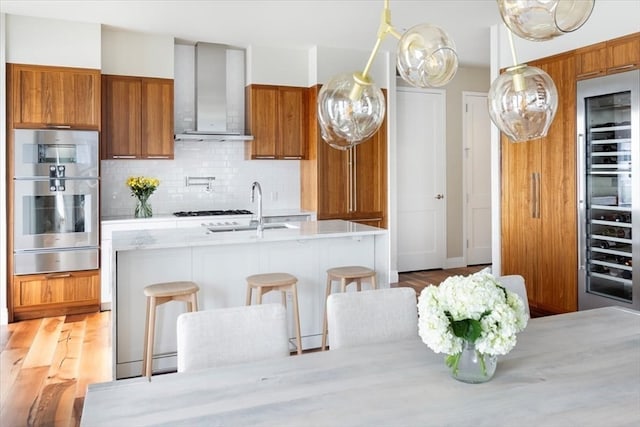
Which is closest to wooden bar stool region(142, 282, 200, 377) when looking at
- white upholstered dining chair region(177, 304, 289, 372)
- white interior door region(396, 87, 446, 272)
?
white upholstered dining chair region(177, 304, 289, 372)

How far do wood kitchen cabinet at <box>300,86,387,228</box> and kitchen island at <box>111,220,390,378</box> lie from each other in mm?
1771

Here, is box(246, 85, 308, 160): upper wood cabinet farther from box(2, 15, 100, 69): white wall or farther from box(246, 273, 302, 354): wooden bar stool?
box(246, 273, 302, 354): wooden bar stool

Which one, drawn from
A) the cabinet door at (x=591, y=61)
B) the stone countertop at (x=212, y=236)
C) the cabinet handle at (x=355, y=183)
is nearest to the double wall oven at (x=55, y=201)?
the stone countertop at (x=212, y=236)

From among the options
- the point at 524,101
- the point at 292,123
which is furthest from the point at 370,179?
the point at 524,101

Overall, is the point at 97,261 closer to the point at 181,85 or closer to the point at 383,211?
the point at 181,85

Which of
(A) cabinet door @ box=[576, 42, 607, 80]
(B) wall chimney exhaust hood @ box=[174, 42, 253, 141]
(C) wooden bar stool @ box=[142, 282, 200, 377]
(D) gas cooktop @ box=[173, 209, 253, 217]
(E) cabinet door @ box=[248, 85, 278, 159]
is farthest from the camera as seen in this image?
(E) cabinet door @ box=[248, 85, 278, 159]

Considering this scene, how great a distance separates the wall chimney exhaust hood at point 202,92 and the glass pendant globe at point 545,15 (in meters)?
4.38

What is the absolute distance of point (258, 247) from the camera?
3.62m

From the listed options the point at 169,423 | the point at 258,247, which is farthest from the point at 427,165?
the point at 169,423

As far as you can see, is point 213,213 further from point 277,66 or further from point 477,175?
point 477,175

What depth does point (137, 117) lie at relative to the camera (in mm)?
5281

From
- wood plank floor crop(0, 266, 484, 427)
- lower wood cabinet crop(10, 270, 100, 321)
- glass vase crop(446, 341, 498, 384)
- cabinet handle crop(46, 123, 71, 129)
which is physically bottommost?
wood plank floor crop(0, 266, 484, 427)

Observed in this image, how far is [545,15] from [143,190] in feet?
14.7

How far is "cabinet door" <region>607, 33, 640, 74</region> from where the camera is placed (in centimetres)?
372
